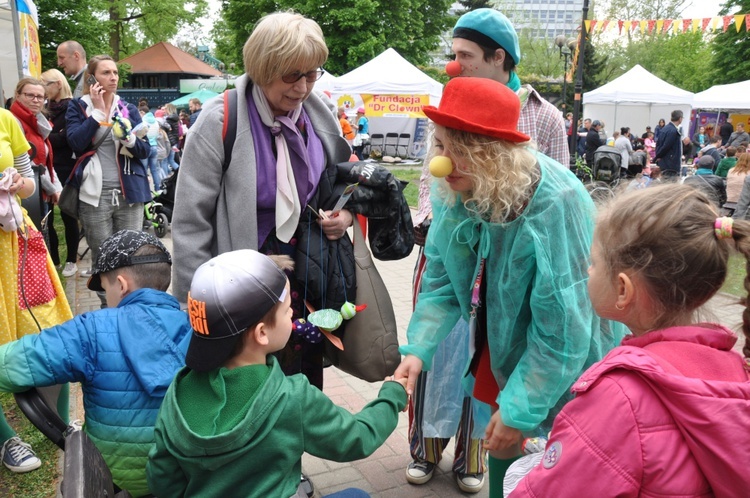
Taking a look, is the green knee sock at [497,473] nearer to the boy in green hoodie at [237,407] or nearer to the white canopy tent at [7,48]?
the boy in green hoodie at [237,407]

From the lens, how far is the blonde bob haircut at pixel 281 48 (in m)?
2.17

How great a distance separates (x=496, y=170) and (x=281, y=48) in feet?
2.84

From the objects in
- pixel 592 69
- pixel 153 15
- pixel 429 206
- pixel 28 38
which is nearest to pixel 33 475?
pixel 429 206

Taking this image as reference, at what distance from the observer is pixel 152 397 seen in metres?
2.04


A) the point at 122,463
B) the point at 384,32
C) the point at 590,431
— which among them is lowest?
the point at 122,463

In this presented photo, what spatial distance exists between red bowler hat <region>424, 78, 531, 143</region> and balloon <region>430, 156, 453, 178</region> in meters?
0.10

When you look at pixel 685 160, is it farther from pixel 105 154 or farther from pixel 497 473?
pixel 497 473

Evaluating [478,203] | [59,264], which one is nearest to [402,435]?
[478,203]

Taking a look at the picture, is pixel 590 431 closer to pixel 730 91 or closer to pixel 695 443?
pixel 695 443

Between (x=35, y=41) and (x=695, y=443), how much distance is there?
28.9 feet

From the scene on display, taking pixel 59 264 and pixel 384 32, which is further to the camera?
pixel 384 32

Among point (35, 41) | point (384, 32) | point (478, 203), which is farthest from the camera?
point (384, 32)

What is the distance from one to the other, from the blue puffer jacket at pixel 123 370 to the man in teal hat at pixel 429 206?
118 centimetres

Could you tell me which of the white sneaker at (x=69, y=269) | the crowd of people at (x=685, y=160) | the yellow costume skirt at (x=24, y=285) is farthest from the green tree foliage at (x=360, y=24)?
the yellow costume skirt at (x=24, y=285)
